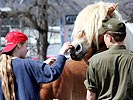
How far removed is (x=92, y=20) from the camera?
4203mm

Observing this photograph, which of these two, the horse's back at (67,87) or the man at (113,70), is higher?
the man at (113,70)

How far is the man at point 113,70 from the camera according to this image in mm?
3180

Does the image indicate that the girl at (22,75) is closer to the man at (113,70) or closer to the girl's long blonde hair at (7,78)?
the girl's long blonde hair at (7,78)

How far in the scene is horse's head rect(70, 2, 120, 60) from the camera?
4.08 metres

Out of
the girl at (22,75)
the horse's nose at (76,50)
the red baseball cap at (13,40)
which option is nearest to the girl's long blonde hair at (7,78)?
the girl at (22,75)

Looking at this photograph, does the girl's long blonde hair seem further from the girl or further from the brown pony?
the brown pony

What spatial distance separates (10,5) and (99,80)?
13.1 meters

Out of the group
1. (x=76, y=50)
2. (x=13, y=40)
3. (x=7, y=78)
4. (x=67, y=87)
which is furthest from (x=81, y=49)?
(x=7, y=78)

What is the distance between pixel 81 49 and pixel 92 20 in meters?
0.34

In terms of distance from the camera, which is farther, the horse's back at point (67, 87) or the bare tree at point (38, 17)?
the bare tree at point (38, 17)

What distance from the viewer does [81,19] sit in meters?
4.33

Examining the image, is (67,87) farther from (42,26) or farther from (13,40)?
(42,26)

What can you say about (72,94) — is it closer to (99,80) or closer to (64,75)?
(64,75)

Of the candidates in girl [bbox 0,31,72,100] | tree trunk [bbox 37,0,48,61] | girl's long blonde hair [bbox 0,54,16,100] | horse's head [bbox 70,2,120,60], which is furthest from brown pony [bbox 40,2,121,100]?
tree trunk [bbox 37,0,48,61]
